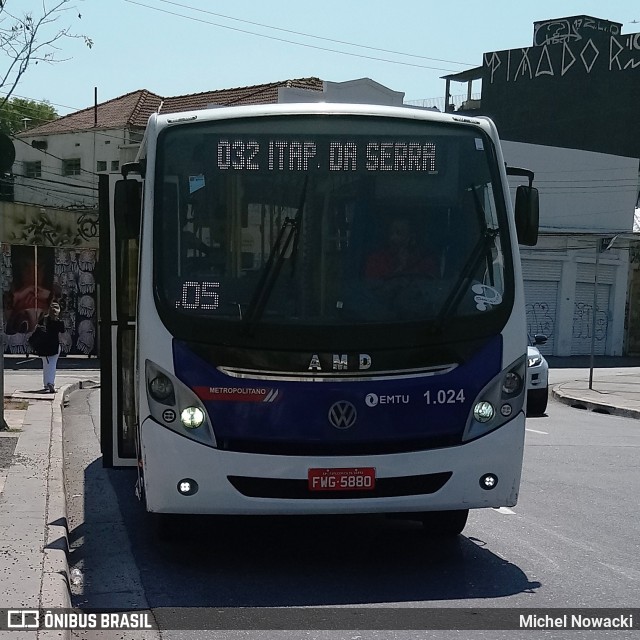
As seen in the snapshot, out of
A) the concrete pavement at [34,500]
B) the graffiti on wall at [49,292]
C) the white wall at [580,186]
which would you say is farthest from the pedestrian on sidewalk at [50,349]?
the white wall at [580,186]

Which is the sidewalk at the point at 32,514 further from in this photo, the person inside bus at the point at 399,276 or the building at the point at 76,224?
the building at the point at 76,224

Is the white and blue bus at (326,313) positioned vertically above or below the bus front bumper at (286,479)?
above

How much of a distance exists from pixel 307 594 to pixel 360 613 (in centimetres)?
47

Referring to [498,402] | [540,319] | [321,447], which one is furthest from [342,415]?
[540,319]

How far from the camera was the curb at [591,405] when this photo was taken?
67.1 ft

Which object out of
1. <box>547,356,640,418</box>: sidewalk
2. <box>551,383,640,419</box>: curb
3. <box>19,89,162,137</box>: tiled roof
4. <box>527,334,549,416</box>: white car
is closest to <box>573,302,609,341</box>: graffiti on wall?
<box>547,356,640,418</box>: sidewalk

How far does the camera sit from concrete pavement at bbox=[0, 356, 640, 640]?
5480 mm

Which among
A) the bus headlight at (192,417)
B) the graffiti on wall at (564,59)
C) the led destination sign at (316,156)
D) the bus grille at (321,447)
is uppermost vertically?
the graffiti on wall at (564,59)

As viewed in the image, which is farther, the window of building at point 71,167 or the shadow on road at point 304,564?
the window of building at point 71,167

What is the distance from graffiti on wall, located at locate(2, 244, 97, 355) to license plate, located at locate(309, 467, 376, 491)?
25179 mm

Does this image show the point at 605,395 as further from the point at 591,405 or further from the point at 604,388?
the point at 604,388

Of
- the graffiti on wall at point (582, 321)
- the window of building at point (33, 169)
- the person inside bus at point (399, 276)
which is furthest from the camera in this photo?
the window of building at point (33, 169)

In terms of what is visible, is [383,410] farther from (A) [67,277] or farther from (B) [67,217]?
(B) [67,217]

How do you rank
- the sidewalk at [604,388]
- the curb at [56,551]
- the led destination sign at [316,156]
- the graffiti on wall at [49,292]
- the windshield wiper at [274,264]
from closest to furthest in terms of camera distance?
the curb at [56,551] < the windshield wiper at [274,264] < the led destination sign at [316,156] < the sidewalk at [604,388] < the graffiti on wall at [49,292]
